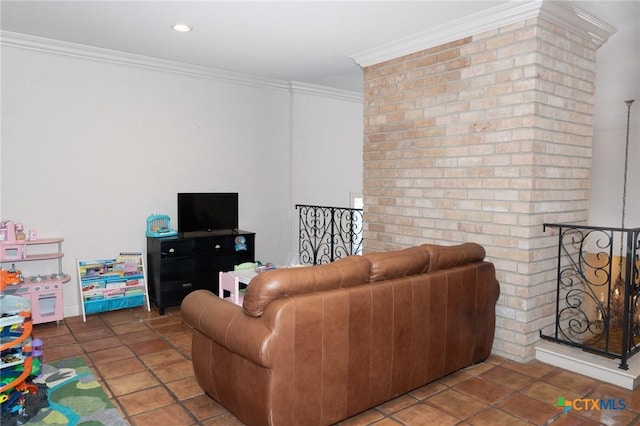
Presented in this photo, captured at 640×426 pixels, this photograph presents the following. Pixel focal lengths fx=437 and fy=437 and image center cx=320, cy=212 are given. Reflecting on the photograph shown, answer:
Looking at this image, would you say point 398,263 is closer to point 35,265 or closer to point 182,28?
point 182,28

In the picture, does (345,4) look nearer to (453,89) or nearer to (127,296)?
(453,89)

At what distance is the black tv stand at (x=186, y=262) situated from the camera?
4672 mm

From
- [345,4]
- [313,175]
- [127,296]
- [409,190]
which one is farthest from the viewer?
[313,175]

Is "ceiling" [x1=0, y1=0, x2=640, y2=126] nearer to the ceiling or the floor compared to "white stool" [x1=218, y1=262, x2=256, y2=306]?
nearer to the ceiling

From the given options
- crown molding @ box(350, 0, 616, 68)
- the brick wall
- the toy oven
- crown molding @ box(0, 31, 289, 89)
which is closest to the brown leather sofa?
the brick wall

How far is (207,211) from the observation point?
522 centimetres

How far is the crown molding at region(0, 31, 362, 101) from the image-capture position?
13.7ft

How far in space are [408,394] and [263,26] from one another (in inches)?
124

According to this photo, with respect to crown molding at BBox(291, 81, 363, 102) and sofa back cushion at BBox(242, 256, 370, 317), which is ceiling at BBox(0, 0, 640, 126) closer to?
crown molding at BBox(291, 81, 363, 102)

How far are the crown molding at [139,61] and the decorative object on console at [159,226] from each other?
5.55 ft

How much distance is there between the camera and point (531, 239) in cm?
→ 334

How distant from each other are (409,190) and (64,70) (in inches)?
145

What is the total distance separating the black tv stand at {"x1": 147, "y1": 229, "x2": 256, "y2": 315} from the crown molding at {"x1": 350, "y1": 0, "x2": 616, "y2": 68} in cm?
278

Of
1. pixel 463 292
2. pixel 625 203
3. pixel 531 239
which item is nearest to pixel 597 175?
pixel 625 203
